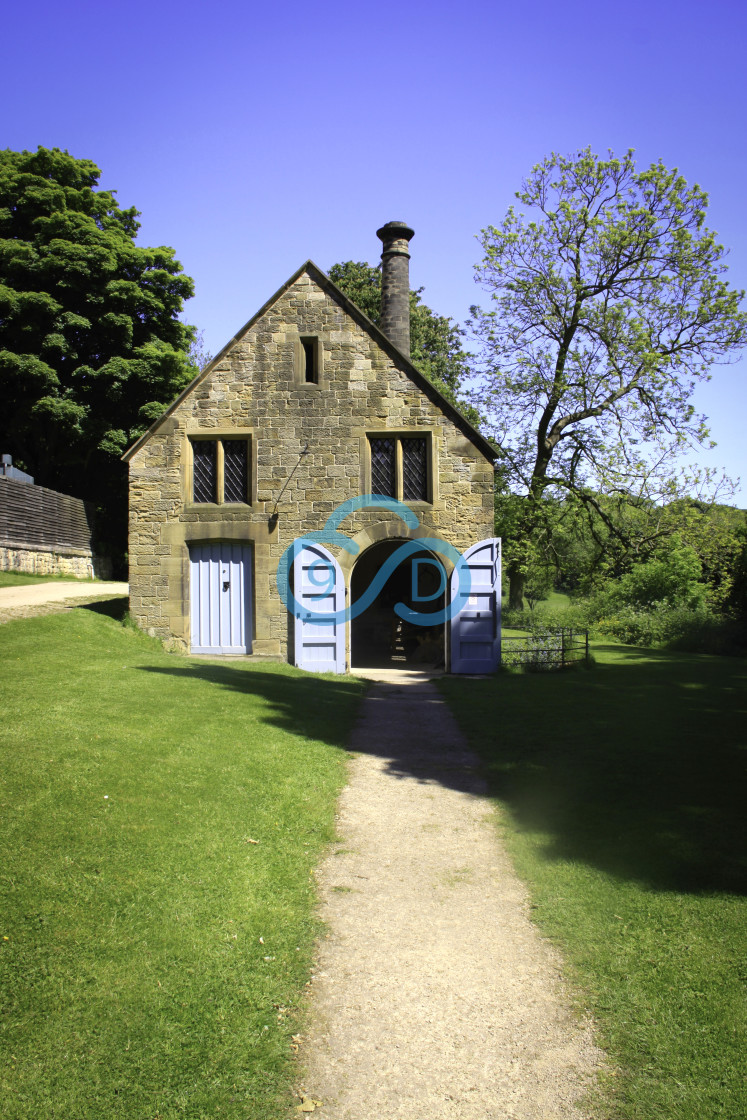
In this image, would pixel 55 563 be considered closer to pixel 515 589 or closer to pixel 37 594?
pixel 37 594

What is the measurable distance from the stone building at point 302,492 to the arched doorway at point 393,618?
13.0 ft

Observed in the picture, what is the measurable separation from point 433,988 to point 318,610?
11775 millimetres

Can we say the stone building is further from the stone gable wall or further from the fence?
the fence

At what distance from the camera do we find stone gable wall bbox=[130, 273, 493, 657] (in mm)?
16250

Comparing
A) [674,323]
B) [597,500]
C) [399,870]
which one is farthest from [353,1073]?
[674,323]

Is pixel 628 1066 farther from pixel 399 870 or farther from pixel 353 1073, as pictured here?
pixel 399 870

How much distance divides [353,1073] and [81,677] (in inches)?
296

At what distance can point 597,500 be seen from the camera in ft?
85.0

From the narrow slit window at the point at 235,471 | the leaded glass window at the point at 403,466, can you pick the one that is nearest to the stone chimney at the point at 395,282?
the leaded glass window at the point at 403,466

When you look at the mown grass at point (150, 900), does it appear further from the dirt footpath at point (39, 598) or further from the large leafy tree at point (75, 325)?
the large leafy tree at point (75, 325)

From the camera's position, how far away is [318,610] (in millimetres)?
16234

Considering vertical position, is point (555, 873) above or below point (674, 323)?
below

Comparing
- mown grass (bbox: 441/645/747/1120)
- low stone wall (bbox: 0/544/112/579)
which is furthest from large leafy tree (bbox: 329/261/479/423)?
mown grass (bbox: 441/645/747/1120)

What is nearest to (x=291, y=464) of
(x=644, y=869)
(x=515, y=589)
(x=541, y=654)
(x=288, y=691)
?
(x=288, y=691)
